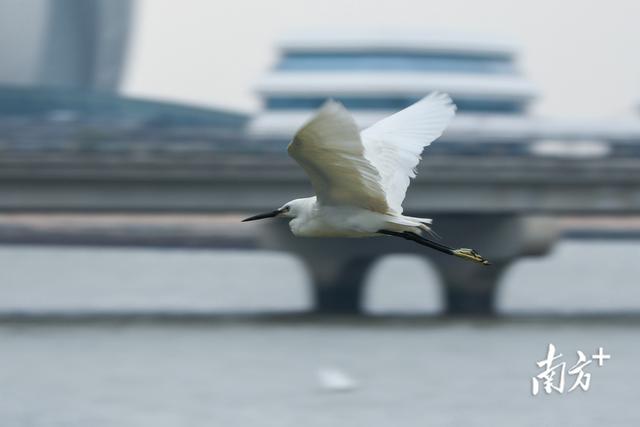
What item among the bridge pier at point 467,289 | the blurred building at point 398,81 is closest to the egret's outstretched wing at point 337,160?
the bridge pier at point 467,289

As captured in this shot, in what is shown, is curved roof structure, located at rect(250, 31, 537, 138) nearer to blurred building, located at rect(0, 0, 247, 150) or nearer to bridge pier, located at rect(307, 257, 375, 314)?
blurred building, located at rect(0, 0, 247, 150)

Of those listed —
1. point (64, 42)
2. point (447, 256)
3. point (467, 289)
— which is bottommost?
point (467, 289)

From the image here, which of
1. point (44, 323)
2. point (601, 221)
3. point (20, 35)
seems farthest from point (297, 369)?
point (20, 35)

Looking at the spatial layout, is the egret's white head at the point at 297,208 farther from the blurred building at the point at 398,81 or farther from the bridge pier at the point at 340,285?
the blurred building at the point at 398,81

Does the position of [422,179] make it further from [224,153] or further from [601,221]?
[601,221]

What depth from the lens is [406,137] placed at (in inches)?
640

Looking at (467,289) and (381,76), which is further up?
(381,76)

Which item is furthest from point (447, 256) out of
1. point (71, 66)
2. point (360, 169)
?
point (71, 66)

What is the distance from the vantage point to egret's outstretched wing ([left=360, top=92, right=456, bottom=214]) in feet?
52.1

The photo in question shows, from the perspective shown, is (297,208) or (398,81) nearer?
(297,208)

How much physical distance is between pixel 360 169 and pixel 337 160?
297mm

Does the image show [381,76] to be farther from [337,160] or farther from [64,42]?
[337,160]

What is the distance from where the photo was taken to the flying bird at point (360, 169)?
12.5m

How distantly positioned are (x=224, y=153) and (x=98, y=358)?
28.4 ft
